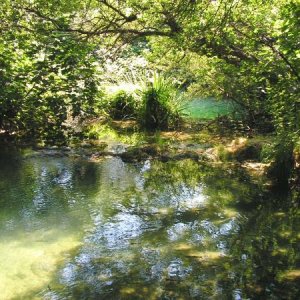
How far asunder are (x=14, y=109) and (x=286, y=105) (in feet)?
15.6

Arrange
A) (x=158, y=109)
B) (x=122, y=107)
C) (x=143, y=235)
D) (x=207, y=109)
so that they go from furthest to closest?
(x=207, y=109) < (x=122, y=107) < (x=158, y=109) < (x=143, y=235)

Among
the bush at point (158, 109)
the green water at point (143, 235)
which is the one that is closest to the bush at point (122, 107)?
the bush at point (158, 109)

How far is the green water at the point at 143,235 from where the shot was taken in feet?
10.7

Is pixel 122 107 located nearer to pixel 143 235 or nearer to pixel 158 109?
pixel 158 109

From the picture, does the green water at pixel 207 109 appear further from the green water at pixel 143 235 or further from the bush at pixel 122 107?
the green water at pixel 143 235

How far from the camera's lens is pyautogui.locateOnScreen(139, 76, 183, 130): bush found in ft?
32.9

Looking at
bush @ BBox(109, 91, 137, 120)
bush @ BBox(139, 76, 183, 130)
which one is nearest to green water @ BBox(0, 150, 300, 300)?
bush @ BBox(139, 76, 183, 130)

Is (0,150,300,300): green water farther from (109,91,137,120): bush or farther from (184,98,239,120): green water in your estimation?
(184,98,239,120): green water

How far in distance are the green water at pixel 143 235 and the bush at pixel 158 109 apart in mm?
3626

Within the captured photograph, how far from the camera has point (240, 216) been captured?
15.6ft

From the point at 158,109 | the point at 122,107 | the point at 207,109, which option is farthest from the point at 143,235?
the point at 207,109

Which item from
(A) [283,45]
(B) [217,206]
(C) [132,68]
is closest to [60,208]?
(B) [217,206]

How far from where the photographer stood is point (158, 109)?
1007 cm

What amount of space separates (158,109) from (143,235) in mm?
6170
